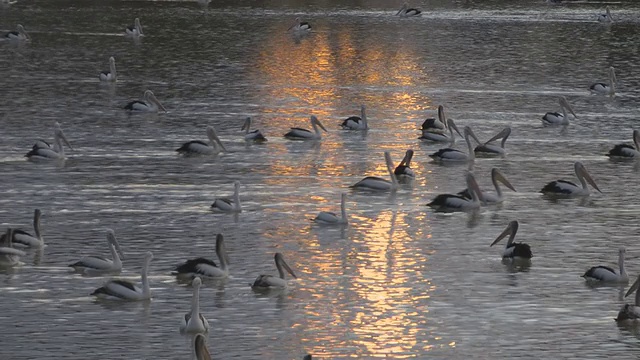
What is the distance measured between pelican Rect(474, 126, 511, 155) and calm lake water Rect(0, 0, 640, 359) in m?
0.50

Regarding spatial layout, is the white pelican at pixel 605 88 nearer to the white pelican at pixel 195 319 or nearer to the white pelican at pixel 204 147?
the white pelican at pixel 204 147

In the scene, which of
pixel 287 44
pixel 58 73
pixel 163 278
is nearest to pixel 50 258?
pixel 163 278

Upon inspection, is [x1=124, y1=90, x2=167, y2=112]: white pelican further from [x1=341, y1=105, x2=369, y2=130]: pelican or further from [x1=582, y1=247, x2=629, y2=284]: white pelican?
[x1=582, y1=247, x2=629, y2=284]: white pelican

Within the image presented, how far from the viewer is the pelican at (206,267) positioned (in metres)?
20.7

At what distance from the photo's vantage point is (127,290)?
19.6m

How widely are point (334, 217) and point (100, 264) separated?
191 inches

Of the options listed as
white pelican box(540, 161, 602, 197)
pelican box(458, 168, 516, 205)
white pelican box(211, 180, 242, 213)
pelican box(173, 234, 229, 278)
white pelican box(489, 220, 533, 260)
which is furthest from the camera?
white pelican box(540, 161, 602, 197)

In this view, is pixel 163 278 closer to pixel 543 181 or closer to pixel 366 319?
pixel 366 319

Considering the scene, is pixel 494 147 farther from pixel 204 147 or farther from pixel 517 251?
pixel 517 251

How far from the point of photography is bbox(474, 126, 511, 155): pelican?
3203cm

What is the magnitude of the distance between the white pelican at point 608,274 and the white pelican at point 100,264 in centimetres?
659

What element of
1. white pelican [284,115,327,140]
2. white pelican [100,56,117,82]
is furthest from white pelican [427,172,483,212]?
white pelican [100,56,117,82]

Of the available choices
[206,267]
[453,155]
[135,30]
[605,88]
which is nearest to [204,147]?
[453,155]

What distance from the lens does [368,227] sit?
24.7m
